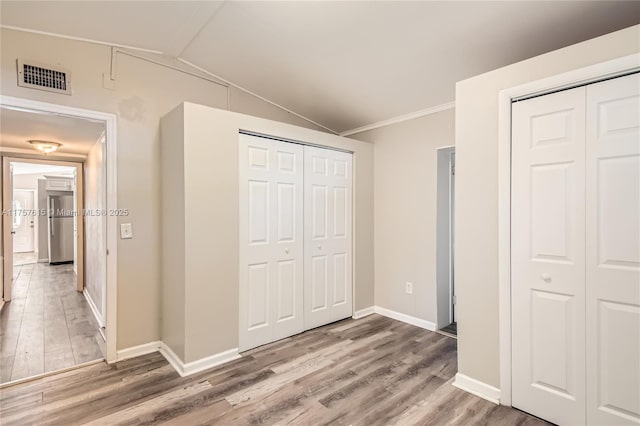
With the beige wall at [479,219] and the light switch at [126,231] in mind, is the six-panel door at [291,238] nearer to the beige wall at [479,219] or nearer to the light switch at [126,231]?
the light switch at [126,231]

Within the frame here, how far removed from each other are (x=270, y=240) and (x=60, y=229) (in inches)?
317

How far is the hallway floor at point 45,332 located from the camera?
261 centimetres

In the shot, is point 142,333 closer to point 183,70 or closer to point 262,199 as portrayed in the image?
point 262,199

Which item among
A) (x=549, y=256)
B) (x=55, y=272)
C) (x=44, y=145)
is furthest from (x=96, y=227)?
(x=549, y=256)

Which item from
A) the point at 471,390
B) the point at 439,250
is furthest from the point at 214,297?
the point at 439,250

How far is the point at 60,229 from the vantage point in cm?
803

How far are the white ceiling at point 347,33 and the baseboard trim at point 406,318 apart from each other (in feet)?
7.68

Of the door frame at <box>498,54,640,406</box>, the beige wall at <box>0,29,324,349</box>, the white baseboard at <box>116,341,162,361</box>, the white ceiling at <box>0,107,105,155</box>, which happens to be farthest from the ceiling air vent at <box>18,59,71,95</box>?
the door frame at <box>498,54,640,406</box>

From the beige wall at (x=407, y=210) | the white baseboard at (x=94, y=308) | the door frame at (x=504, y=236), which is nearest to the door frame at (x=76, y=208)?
the white baseboard at (x=94, y=308)

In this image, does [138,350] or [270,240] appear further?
[270,240]

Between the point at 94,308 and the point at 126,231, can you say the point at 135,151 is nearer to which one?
the point at 126,231

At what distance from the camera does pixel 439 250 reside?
3340 mm

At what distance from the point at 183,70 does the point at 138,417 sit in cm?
291

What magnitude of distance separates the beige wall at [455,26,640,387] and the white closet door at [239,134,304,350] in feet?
5.12
